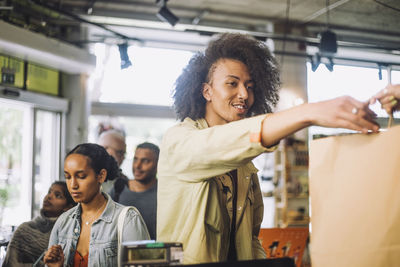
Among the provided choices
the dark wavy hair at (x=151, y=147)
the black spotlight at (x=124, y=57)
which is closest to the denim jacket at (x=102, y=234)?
the dark wavy hair at (x=151, y=147)

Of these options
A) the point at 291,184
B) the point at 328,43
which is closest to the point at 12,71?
the point at 328,43

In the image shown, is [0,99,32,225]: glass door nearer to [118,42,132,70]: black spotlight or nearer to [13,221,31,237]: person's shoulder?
[118,42,132,70]: black spotlight

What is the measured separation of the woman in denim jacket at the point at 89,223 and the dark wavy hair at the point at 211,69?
0.71m

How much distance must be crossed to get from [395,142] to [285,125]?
24cm

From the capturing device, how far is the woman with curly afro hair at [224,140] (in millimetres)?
1043

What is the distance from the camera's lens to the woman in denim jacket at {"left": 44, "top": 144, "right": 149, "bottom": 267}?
2.04 metres

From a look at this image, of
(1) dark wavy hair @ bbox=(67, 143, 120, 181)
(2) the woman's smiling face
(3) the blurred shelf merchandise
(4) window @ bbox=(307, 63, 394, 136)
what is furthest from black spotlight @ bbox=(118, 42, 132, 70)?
(2) the woman's smiling face

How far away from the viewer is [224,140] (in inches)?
43.5

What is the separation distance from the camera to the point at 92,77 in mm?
8195

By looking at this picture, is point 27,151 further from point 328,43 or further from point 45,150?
point 328,43

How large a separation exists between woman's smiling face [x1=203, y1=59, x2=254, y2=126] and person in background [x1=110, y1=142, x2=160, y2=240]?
2020 millimetres

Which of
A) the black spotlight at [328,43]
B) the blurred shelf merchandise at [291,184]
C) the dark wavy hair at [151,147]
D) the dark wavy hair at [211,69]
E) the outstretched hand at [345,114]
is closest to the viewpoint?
the outstretched hand at [345,114]

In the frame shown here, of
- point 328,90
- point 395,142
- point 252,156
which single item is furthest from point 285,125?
point 328,90

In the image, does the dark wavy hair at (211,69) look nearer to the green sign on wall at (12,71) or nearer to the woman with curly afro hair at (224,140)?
the woman with curly afro hair at (224,140)
